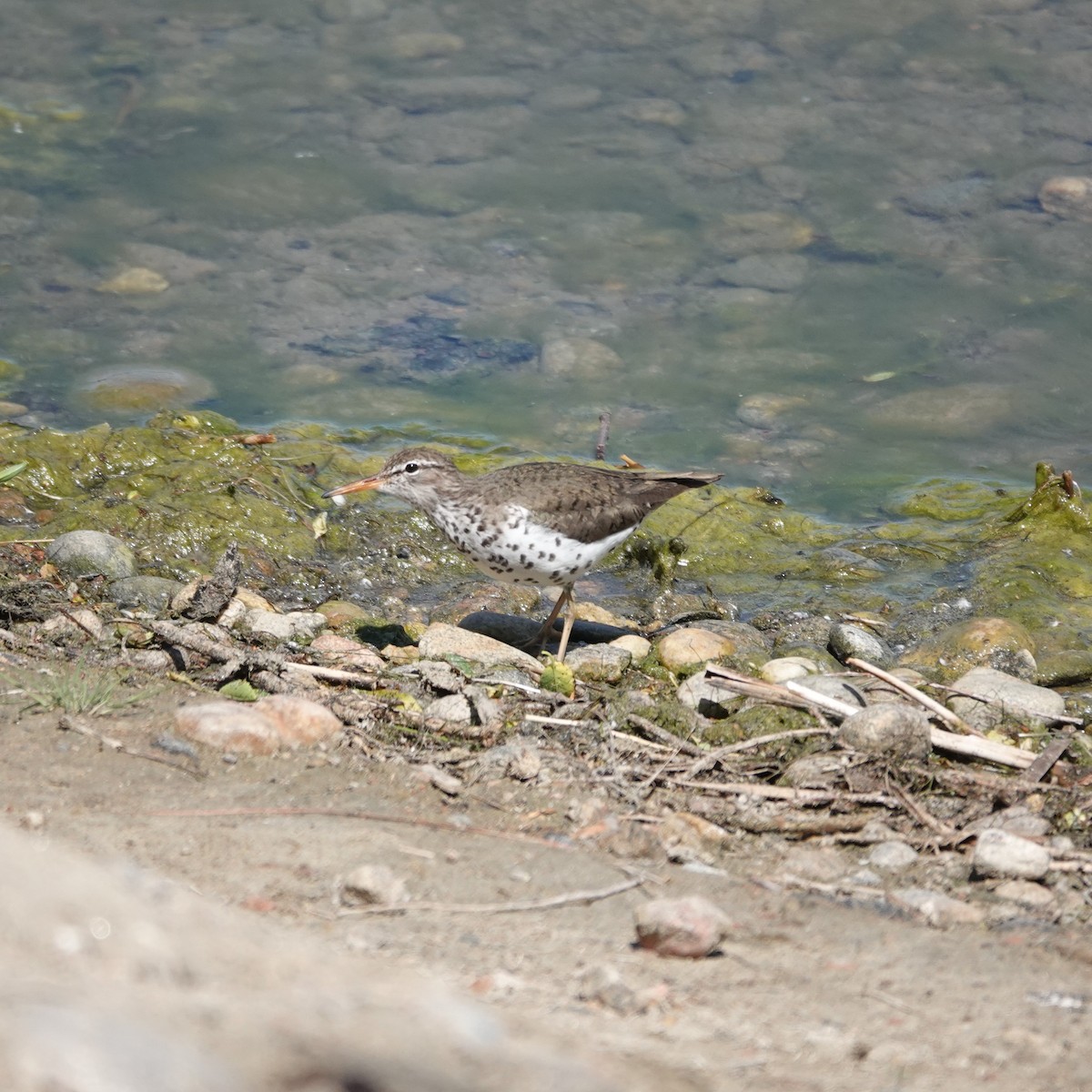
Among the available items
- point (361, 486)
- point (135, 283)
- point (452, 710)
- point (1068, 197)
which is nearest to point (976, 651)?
point (452, 710)

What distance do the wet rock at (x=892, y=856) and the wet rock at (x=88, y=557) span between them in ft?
13.7

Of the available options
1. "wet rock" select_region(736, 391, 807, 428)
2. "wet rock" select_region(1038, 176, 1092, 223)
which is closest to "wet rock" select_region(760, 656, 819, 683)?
"wet rock" select_region(736, 391, 807, 428)

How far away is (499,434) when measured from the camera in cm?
974

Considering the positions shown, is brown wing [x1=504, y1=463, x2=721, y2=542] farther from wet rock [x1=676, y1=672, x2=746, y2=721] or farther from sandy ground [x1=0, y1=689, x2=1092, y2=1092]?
sandy ground [x1=0, y1=689, x2=1092, y2=1092]

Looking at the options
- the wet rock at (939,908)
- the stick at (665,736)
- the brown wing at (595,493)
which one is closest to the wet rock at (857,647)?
the brown wing at (595,493)

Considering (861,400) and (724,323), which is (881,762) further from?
(724,323)

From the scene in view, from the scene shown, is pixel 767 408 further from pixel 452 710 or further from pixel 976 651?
pixel 452 710

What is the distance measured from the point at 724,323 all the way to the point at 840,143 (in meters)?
4.07

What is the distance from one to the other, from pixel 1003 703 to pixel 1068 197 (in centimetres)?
909

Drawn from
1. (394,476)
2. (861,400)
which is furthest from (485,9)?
(394,476)

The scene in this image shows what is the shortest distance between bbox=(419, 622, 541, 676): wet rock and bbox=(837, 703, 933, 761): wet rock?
5.43ft

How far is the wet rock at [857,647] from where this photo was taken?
6828 millimetres

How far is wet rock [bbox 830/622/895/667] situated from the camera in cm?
683

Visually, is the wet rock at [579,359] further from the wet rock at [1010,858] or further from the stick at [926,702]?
the wet rock at [1010,858]
